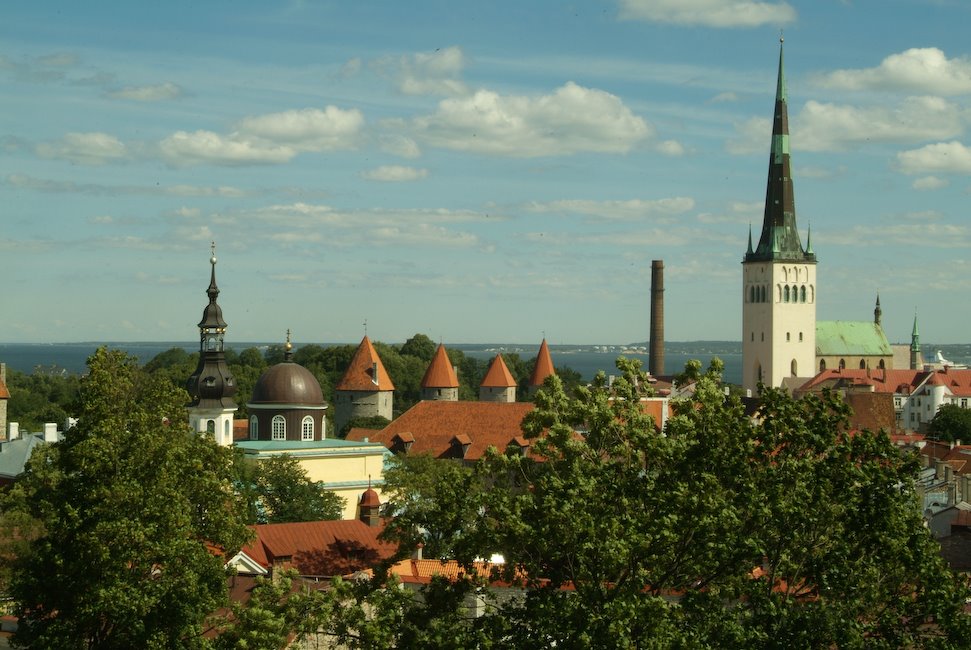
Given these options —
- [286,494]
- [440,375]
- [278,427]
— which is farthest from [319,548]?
[440,375]

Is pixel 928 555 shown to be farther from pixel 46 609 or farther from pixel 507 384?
pixel 507 384

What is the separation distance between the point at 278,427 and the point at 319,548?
77.2 ft

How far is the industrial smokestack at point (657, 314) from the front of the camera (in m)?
Result: 130

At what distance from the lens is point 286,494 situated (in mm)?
49344

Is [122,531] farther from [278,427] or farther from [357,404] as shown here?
[357,404]

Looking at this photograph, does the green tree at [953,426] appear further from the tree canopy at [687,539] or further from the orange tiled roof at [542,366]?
the tree canopy at [687,539]

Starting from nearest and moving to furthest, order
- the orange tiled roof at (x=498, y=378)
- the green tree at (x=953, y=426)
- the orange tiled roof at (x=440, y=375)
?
the orange tiled roof at (x=440, y=375), the green tree at (x=953, y=426), the orange tiled roof at (x=498, y=378)

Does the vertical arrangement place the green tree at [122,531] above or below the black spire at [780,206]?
below

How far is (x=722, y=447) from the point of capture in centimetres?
2205

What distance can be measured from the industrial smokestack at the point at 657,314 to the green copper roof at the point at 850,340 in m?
14.5

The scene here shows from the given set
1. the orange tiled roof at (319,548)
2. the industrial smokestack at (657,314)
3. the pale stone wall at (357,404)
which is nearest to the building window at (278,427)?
the orange tiled roof at (319,548)

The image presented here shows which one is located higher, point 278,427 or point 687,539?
point 687,539

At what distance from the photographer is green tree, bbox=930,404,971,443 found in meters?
91.0

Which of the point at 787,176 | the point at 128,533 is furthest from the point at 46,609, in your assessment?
the point at 787,176
